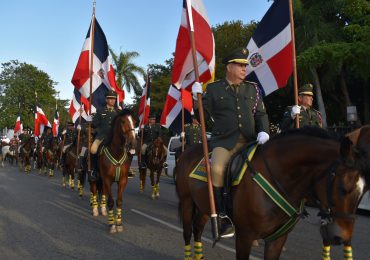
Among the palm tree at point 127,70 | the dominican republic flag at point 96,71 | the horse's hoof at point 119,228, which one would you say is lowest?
the horse's hoof at point 119,228

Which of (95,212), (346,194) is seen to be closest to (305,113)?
(346,194)

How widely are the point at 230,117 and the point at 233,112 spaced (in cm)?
6

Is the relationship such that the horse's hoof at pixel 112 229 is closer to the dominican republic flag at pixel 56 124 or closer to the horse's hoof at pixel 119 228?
the horse's hoof at pixel 119 228

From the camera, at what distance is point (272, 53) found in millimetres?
7047

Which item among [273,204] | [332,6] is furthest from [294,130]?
[332,6]

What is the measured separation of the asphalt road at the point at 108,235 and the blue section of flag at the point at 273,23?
299 centimetres

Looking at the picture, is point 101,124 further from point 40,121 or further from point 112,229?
point 40,121

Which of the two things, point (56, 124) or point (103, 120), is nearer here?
point (103, 120)

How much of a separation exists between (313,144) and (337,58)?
1745 centimetres

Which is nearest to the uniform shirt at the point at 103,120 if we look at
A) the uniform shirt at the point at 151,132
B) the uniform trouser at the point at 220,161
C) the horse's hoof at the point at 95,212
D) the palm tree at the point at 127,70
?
the horse's hoof at the point at 95,212

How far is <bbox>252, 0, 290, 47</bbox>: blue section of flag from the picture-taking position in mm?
7176

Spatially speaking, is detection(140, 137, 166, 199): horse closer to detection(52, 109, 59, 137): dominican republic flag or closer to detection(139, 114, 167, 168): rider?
detection(139, 114, 167, 168): rider

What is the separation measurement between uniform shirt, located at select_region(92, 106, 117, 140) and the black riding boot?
5.53m

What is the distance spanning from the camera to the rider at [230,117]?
15.1ft
